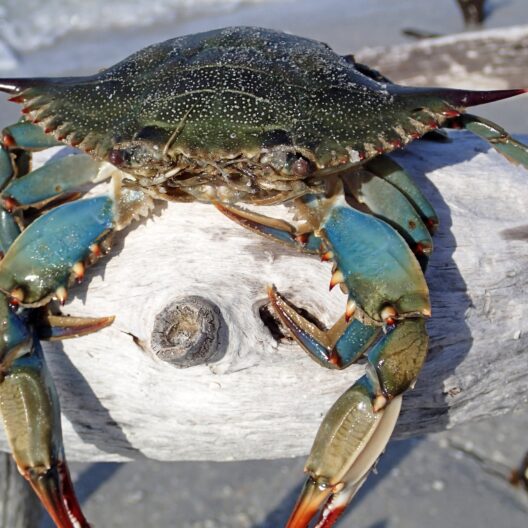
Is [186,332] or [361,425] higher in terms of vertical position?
[186,332]

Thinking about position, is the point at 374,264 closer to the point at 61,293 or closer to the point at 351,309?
the point at 351,309

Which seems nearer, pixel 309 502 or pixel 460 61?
pixel 309 502

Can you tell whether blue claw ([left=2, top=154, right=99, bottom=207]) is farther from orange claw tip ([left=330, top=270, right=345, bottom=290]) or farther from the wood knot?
orange claw tip ([left=330, top=270, right=345, bottom=290])

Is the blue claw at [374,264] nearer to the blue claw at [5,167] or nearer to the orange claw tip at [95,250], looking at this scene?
the orange claw tip at [95,250]

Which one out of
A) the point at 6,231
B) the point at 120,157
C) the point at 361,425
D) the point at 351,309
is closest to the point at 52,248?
the point at 6,231

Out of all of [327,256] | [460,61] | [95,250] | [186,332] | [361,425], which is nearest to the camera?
[361,425]

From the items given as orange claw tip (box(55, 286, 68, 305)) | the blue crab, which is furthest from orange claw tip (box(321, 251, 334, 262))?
orange claw tip (box(55, 286, 68, 305))

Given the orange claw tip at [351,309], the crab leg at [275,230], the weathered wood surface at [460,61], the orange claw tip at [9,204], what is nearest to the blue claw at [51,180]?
the orange claw tip at [9,204]
